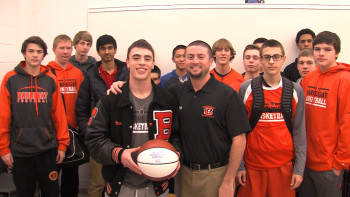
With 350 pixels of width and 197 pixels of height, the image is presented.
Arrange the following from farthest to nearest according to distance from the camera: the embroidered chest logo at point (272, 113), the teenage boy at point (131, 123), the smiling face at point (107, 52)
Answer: the smiling face at point (107, 52) < the embroidered chest logo at point (272, 113) < the teenage boy at point (131, 123)

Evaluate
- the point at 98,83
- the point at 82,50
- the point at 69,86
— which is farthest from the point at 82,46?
the point at 98,83

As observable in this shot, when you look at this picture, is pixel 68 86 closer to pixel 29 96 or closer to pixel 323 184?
pixel 29 96

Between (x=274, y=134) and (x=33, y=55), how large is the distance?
226 centimetres

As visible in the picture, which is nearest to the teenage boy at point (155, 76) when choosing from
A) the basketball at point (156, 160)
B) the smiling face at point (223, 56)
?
the smiling face at point (223, 56)

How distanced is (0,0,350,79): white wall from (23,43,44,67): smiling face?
1.28m

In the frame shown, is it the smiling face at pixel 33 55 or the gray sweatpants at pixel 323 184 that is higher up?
the smiling face at pixel 33 55

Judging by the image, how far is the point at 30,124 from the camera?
7.48ft

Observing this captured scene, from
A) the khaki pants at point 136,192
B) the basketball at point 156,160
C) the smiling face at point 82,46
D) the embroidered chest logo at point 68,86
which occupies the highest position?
the smiling face at point 82,46

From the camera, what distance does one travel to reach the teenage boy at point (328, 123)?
203 cm

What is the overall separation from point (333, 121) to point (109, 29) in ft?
9.71

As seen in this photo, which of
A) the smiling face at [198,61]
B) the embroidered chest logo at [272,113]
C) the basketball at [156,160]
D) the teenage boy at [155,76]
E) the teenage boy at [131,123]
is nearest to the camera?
the basketball at [156,160]

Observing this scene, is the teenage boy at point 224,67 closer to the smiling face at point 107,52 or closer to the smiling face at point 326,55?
the smiling face at point 326,55

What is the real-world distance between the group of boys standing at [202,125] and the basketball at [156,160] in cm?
7

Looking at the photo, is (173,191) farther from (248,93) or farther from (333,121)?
(333,121)
